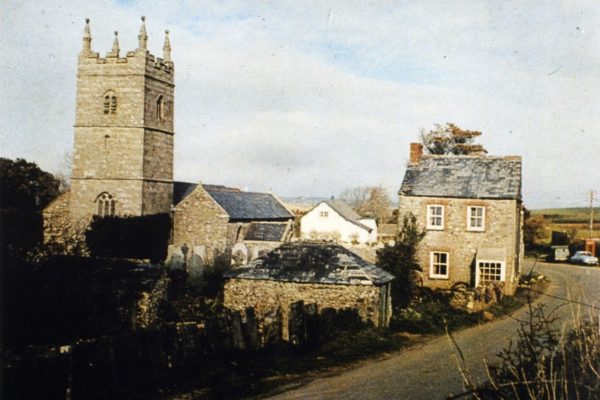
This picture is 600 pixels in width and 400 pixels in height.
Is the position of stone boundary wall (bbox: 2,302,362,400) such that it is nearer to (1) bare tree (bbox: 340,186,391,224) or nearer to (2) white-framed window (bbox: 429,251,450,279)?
(2) white-framed window (bbox: 429,251,450,279)

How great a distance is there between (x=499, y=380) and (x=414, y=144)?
96.4 ft

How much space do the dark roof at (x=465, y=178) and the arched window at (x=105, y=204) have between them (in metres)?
19.7

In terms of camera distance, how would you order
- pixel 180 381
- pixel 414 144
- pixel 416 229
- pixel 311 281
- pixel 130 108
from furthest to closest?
pixel 130 108
pixel 414 144
pixel 416 229
pixel 311 281
pixel 180 381

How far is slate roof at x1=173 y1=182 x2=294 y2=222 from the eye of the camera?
41.8 metres

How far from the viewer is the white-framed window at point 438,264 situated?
108 feet

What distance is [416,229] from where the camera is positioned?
3300cm

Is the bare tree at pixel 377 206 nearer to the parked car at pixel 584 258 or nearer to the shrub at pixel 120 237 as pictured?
the parked car at pixel 584 258

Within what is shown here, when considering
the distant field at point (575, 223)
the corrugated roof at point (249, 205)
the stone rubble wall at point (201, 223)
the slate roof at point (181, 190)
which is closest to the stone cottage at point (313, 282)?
the stone rubble wall at point (201, 223)

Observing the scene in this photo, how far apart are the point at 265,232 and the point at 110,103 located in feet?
46.9

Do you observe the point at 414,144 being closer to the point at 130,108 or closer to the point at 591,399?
the point at 130,108

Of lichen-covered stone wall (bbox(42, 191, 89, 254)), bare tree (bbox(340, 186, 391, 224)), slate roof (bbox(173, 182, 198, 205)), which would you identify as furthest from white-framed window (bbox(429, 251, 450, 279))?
bare tree (bbox(340, 186, 391, 224))

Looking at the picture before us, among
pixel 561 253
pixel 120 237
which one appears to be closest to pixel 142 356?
pixel 120 237

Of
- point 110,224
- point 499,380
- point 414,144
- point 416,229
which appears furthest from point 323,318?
point 110,224

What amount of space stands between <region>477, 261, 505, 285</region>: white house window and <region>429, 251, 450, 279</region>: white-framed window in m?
2.03
